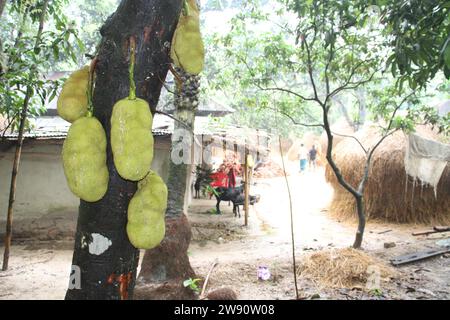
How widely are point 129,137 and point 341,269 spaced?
4.47 meters

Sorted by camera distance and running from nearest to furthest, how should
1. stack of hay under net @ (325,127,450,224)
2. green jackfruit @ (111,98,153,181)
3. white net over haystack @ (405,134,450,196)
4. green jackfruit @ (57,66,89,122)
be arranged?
green jackfruit @ (111,98,153,181) < green jackfruit @ (57,66,89,122) < white net over haystack @ (405,134,450,196) < stack of hay under net @ (325,127,450,224)

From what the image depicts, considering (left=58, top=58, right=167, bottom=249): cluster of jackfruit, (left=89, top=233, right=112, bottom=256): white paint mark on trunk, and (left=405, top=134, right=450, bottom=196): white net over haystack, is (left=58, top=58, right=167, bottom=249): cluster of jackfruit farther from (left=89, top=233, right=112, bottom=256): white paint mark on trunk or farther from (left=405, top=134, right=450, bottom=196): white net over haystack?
(left=405, top=134, right=450, bottom=196): white net over haystack

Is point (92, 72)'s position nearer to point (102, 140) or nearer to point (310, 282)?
point (102, 140)

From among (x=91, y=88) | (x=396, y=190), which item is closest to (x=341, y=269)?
(x=91, y=88)

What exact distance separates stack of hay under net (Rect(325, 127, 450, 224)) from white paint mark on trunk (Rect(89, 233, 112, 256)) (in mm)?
8968

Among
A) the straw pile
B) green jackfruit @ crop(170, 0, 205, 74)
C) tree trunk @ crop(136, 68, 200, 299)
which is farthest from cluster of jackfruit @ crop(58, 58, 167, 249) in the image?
the straw pile

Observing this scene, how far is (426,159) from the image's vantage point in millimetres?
8609

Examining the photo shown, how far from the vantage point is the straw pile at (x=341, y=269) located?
4777 millimetres

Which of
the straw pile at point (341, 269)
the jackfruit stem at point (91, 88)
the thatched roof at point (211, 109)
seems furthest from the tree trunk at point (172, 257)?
the thatched roof at point (211, 109)

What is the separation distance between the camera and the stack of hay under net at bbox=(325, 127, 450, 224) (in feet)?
29.4

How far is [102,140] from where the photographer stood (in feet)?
3.60

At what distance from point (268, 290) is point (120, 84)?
414cm

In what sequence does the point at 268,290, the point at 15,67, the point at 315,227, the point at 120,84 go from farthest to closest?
1. the point at 315,227
2. the point at 268,290
3. the point at 15,67
4. the point at 120,84
